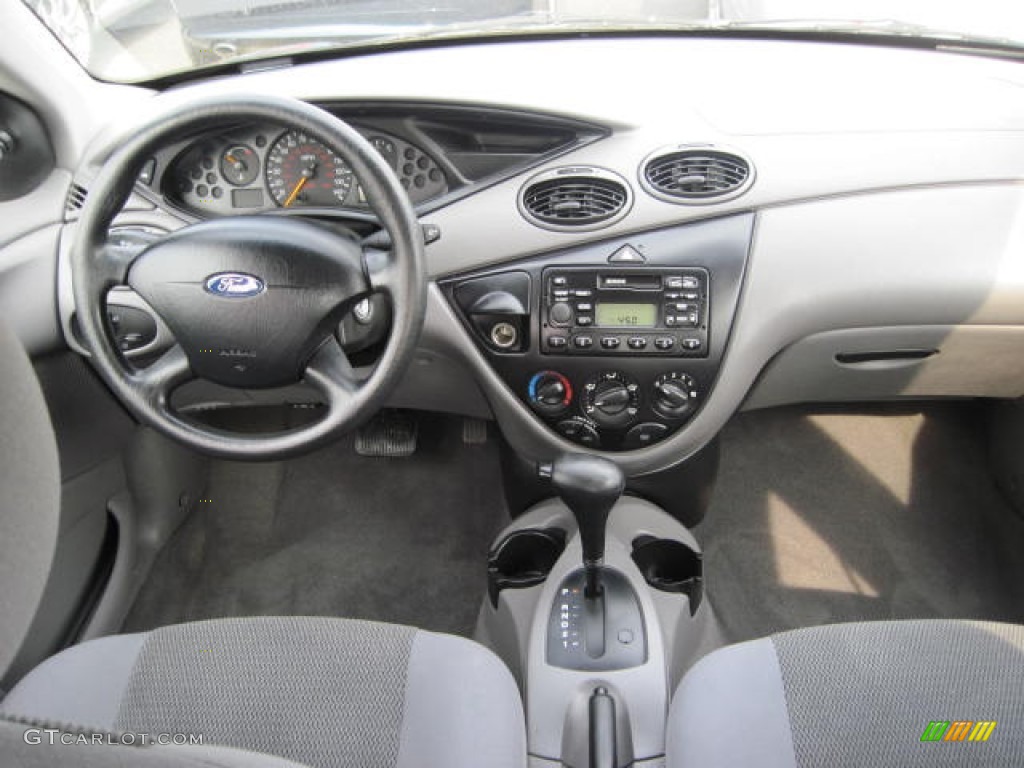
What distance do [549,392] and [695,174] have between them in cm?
42

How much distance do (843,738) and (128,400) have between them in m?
0.97

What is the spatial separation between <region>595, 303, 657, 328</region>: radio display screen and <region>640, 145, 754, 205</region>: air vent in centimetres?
17

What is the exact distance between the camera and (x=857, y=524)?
1.96 m

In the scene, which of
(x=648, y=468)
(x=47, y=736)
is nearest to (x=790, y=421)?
(x=648, y=468)

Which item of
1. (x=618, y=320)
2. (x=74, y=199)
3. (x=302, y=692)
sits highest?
(x=74, y=199)

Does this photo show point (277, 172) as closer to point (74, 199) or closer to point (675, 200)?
point (74, 199)

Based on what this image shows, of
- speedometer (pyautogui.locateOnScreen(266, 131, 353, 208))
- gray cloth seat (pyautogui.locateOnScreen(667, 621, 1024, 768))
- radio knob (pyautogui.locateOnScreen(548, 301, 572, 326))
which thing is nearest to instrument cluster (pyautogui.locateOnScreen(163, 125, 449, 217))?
speedometer (pyautogui.locateOnScreen(266, 131, 353, 208))

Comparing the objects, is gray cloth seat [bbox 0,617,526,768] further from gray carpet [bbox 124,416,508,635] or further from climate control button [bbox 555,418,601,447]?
gray carpet [bbox 124,416,508,635]

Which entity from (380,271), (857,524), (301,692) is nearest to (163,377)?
(380,271)

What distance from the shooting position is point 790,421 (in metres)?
2.10

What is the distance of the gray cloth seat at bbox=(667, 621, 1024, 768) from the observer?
3.21 ft

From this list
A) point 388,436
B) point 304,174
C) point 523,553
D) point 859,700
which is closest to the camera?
point 859,700

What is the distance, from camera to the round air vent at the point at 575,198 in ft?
4.36

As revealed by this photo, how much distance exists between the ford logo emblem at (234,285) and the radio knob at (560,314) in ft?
1.62
